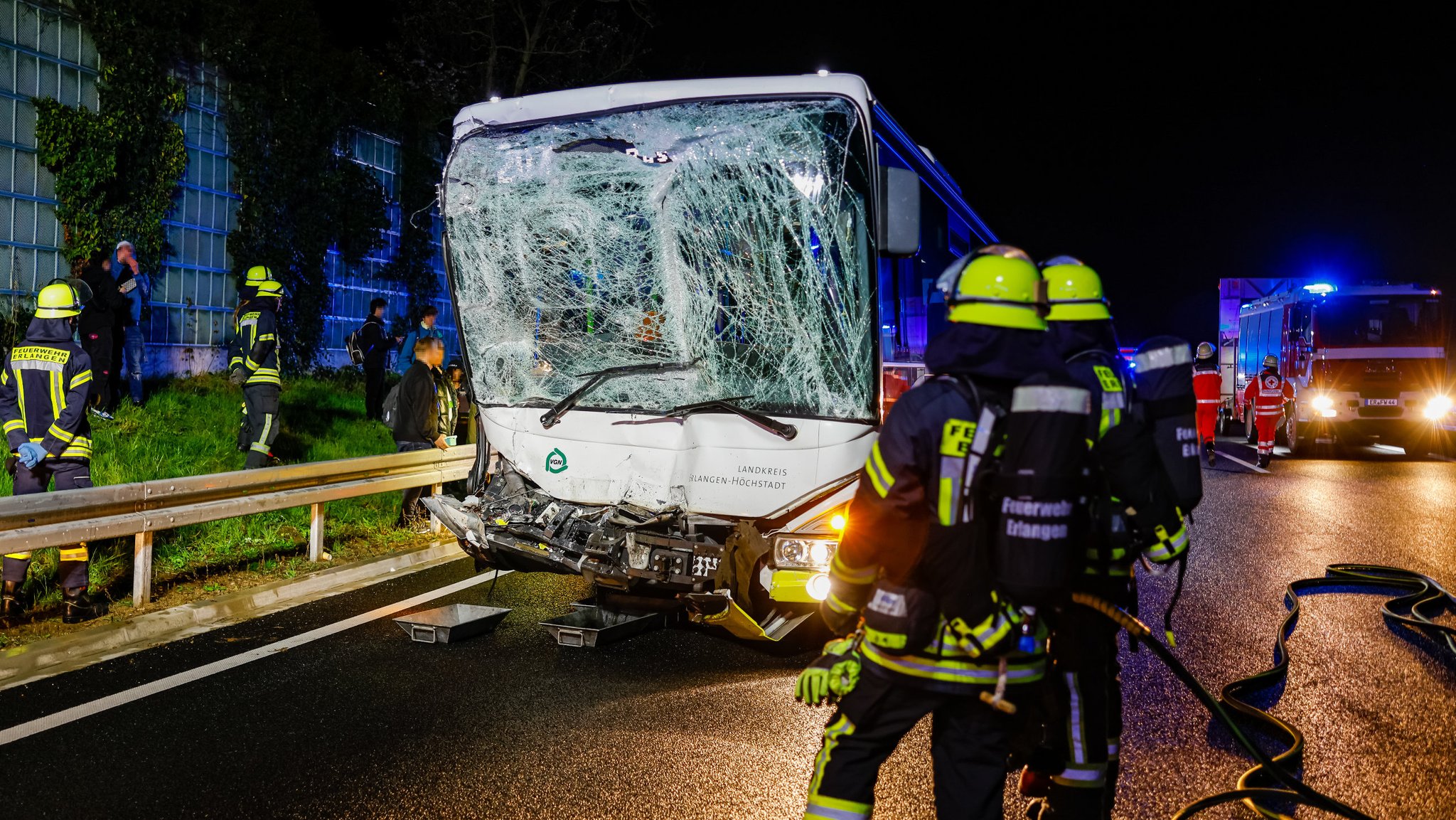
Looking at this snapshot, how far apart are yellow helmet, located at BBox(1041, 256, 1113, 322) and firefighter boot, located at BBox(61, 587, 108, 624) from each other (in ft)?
19.1

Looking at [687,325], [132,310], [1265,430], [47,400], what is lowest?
[1265,430]

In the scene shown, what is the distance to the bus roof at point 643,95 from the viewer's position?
567cm

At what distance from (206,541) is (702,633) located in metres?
4.18

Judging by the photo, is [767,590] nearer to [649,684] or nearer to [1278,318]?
[649,684]

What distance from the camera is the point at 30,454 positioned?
6.74 metres

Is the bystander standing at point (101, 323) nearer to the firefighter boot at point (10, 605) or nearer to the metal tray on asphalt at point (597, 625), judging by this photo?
the firefighter boot at point (10, 605)

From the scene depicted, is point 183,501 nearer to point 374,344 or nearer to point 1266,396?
point 374,344

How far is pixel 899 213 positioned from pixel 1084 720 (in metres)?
2.82

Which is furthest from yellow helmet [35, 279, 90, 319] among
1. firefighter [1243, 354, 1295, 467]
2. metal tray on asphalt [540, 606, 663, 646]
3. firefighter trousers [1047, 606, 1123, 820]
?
firefighter [1243, 354, 1295, 467]

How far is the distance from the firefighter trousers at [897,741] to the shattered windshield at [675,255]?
9.04 feet

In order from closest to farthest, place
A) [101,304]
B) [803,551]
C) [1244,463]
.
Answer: [803,551] → [101,304] → [1244,463]

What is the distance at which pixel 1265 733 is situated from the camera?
5.00 meters

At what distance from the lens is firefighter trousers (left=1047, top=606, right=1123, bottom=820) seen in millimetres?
3547

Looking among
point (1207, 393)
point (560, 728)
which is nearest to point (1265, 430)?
point (1207, 393)
